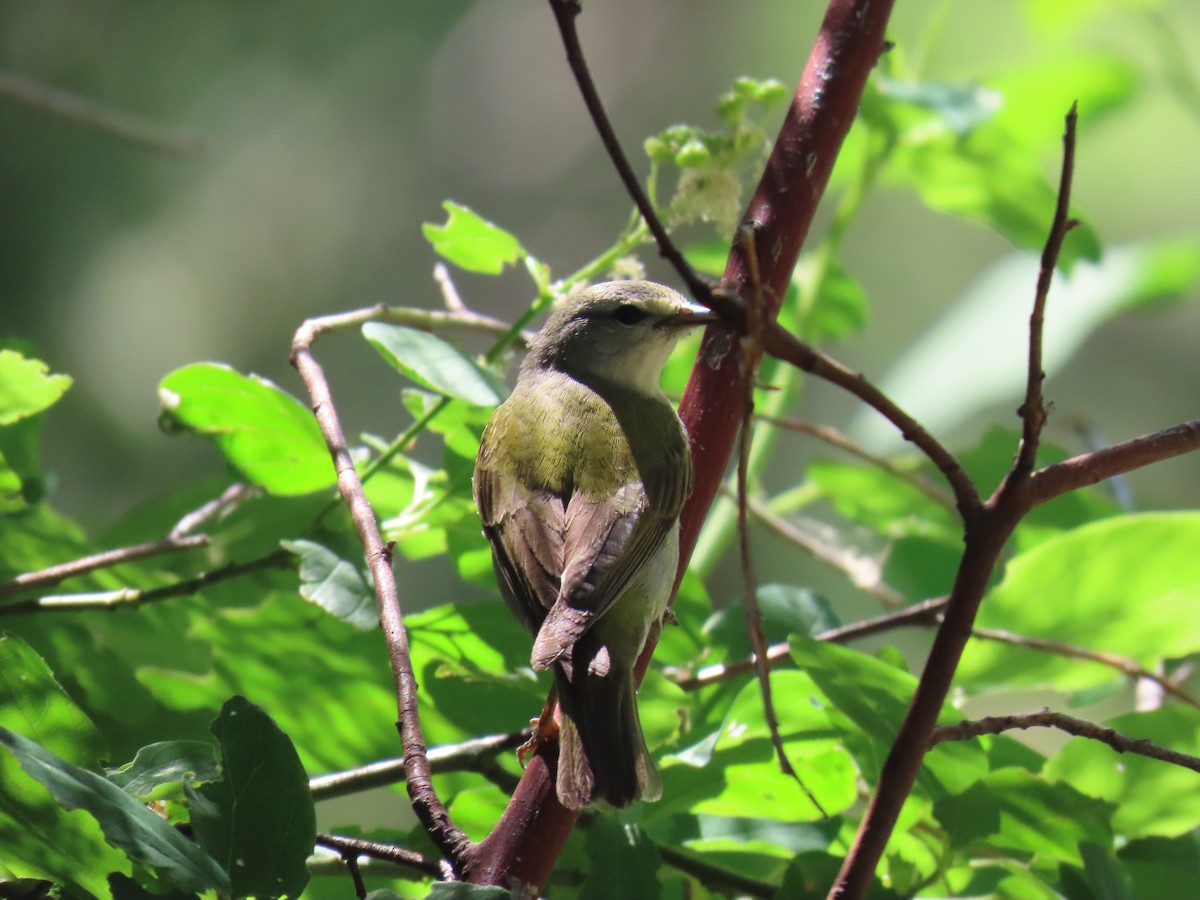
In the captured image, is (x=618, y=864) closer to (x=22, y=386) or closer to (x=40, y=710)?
(x=40, y=710)

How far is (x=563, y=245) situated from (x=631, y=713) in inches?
194

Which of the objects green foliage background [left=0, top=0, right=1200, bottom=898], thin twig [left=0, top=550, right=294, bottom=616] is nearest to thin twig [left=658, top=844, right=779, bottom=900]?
green foliage background [left=0, top=0, right=1200, bottom=898]

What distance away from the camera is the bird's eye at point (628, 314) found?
1.54 meters

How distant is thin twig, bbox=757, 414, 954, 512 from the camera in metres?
1.38

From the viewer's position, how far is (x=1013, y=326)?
2.25m

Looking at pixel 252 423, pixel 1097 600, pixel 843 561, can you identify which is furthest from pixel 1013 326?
pixel 252 423

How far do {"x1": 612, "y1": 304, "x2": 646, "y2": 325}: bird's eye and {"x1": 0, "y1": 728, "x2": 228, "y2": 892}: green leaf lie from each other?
0.98 m

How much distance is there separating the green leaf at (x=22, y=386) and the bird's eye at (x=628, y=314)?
75cm

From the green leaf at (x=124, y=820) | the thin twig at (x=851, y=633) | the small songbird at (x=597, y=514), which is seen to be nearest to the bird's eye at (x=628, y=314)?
the small songbird at (x=597, y=514)

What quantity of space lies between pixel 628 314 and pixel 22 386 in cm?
79

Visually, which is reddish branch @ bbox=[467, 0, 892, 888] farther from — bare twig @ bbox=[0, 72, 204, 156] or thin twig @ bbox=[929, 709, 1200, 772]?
bare twig @ bbox=[0, 72, 204, 156]

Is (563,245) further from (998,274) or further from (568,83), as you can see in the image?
(998,274)

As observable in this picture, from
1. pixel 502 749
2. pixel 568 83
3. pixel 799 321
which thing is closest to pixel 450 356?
pixel 502 749

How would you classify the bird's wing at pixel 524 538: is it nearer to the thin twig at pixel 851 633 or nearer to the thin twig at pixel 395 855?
the thin twig at pixel 851 633
